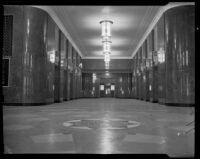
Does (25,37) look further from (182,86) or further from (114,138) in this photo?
(114,138)

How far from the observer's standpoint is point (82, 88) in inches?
1207

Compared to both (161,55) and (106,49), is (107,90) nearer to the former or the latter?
(106,49)

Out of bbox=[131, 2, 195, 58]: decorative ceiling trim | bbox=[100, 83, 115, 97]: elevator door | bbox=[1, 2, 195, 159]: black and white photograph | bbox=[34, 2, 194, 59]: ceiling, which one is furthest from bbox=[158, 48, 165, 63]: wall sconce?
bbox=[100, 83, 115, 97]: elevator door

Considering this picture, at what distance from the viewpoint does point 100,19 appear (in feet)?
48.5

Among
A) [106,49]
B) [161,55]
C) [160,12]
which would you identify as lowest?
[161,55]

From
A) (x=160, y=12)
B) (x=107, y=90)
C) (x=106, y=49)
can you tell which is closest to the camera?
(x=160, y=12)

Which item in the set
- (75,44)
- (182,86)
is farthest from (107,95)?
(182,86)

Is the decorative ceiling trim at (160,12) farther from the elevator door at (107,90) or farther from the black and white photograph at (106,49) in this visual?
the elevator door at (107,90)

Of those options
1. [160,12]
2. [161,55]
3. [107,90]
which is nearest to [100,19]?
[160,12]

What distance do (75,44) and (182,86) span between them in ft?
45.4

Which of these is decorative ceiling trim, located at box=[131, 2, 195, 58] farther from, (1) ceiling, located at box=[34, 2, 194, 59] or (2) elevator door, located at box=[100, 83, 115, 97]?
(2) elevator door, located at box=[100, 83, 115, 97]

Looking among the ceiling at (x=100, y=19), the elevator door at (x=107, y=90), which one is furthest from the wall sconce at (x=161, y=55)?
the elevator door at (x=107, y=90)

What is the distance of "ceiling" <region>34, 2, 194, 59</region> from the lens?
13000mm

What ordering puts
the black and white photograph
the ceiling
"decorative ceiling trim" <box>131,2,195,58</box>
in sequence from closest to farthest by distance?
the black and white photograph → "decorative ceiling trim" <box>131,2,195,58</box> → the ceiling
